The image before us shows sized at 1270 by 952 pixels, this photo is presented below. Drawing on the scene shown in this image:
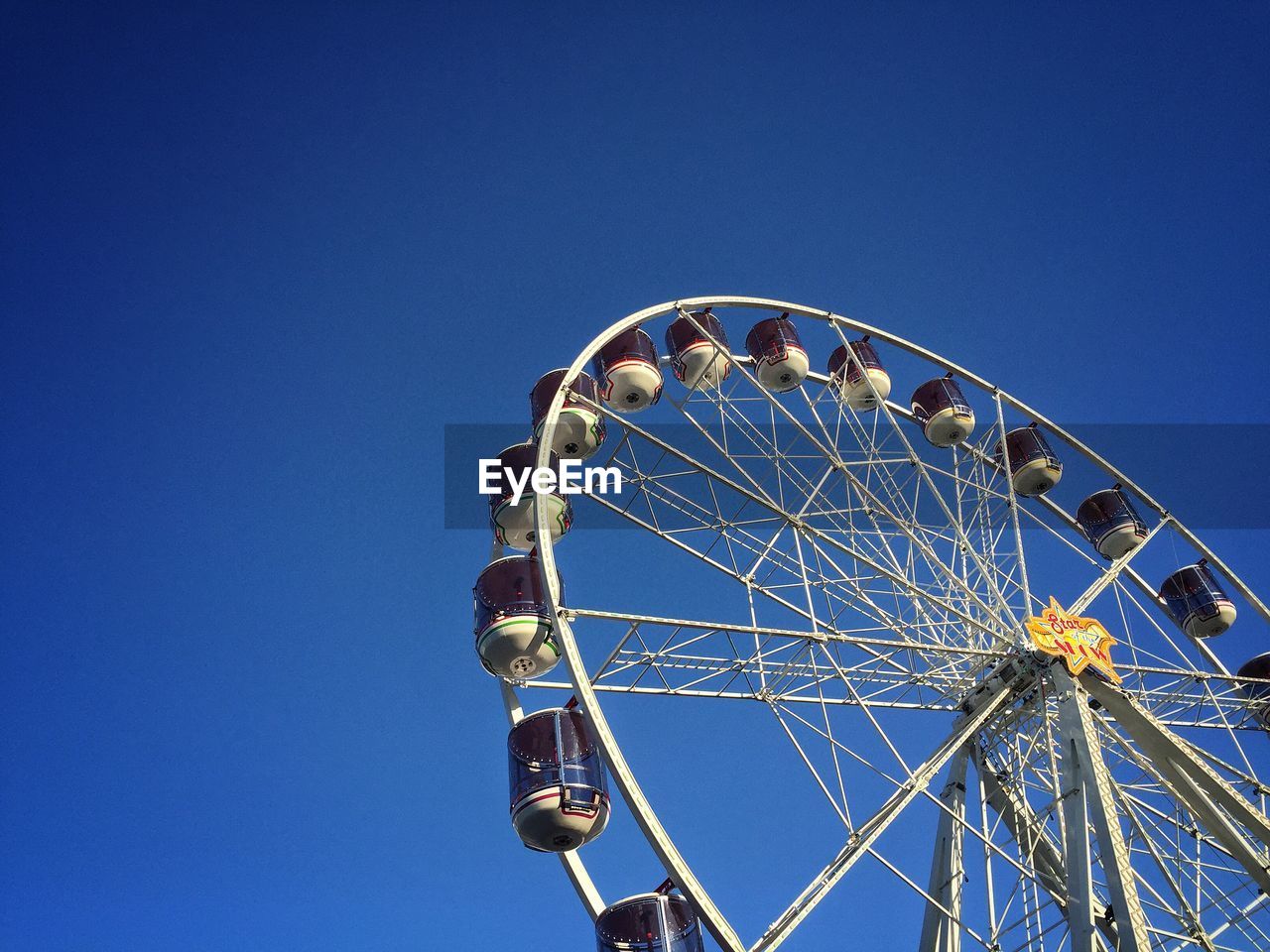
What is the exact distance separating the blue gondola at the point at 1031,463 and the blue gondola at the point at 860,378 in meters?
2.53

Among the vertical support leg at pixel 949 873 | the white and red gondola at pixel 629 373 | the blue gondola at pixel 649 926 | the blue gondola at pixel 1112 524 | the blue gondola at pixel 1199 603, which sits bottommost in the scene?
the blue gondola at pixel 649 926

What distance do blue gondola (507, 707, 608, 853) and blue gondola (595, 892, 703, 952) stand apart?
1.03m

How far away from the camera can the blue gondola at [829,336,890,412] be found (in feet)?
68.8

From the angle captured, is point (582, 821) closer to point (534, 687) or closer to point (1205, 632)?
point (534, 687)

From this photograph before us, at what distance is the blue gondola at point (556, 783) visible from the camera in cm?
1346

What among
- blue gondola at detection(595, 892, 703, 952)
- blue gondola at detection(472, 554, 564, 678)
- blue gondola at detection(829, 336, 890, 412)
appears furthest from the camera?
blue gondola at detection(829, 336, 890, 412)

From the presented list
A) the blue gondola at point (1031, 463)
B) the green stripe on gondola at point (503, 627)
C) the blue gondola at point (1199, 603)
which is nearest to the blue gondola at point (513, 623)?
the green stripe on gondola at point (503, 627)

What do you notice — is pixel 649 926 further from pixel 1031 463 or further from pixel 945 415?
pixel 1031 463

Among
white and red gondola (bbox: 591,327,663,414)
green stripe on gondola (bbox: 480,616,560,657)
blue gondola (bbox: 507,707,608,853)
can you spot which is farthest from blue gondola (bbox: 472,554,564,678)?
white and red gondola (bbox: 591,327,663,414)

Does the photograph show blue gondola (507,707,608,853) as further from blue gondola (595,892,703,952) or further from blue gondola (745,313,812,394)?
blue gondola (745,313,812,394)

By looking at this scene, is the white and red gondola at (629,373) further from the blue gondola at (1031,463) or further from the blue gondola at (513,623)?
the blue gondola at (1031,463)

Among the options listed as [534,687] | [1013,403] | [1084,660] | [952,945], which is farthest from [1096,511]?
[534,687]

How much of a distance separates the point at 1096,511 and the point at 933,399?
366 centimetres

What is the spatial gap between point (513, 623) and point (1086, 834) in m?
7.18
